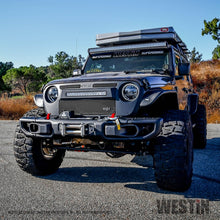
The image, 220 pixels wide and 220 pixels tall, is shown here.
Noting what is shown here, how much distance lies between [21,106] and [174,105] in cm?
1156

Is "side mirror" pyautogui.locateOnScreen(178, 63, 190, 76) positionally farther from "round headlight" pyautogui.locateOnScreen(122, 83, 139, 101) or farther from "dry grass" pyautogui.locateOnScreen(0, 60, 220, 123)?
"dry grass" pyautogui.locateOnScreen(0, 60, 220, 123)

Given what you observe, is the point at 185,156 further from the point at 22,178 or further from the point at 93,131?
the point at 22,178

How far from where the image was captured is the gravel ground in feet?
8.52

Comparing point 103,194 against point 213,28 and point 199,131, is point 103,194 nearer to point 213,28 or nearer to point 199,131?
point 199,131

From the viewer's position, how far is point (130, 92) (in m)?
3.20

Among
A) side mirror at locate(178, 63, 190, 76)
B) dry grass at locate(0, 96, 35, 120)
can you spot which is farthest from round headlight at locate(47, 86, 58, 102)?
dry grass at locate(0, 96, 35, 120)

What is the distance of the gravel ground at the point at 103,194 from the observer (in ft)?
8.52

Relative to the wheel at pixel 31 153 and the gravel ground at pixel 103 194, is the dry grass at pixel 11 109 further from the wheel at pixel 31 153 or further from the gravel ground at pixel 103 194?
the wheel at pixel 31 153

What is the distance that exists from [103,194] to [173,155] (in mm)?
902

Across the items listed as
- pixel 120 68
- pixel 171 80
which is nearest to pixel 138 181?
pixel 171 80

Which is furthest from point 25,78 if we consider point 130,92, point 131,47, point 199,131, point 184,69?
point 130,92

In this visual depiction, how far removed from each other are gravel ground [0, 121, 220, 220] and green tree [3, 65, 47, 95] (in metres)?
42.3

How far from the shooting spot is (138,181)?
361cm

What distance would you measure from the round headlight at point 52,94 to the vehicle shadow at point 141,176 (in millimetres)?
1082
